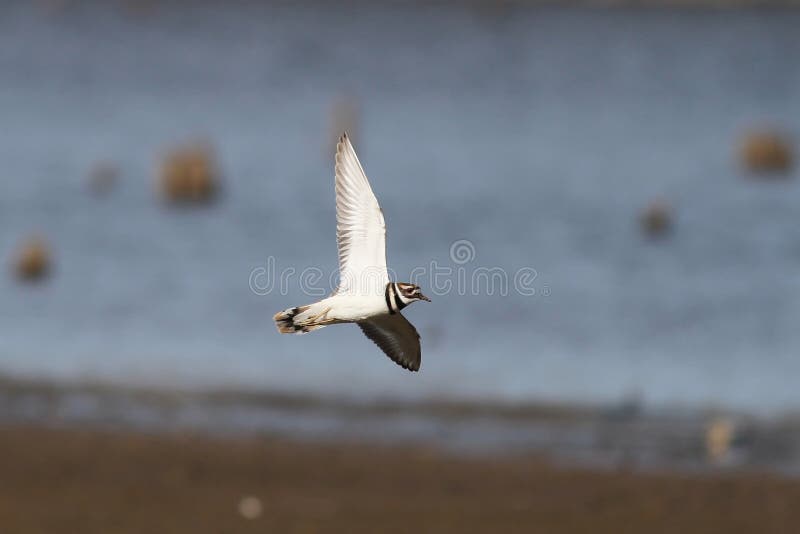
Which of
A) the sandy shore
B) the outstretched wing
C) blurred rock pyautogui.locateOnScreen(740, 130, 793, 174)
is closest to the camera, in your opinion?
the outstretched wing

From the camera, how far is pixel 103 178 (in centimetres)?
2642

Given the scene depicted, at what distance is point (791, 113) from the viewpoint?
1277 inches

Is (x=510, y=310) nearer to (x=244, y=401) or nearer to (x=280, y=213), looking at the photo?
(x=244, y=401)

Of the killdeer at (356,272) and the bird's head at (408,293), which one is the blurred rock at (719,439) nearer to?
the killdeer at (356,272)

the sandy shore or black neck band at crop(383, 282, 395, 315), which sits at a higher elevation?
the sandy shore

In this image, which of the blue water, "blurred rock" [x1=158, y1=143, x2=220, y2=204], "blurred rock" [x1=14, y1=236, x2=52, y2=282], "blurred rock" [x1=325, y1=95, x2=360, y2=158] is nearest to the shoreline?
the blue water

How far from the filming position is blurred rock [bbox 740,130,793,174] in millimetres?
25734

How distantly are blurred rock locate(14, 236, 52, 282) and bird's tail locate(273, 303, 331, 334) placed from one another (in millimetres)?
13711

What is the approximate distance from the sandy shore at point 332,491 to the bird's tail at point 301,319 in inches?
217

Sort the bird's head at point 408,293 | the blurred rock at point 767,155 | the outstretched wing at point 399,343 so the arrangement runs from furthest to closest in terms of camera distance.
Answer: the blurred rock at point 767,155
the outstretched wing at point 399,343
the bird's head at point 408,293

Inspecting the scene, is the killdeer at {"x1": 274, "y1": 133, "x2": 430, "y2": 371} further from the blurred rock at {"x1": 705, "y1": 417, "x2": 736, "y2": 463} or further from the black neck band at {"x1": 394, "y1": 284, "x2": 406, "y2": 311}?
the blurred rock at {"x1": 705, "y1": 417, "x2": 736, "y2": 463}

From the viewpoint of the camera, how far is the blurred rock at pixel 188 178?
2441 centimetres

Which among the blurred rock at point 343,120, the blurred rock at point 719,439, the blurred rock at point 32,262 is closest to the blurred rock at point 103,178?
the blurred rock at point 343,120

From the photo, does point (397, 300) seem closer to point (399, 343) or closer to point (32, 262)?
point (399, 343)
